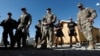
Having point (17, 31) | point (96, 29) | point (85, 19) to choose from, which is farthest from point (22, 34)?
point (96, 29)

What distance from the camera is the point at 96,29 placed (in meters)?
22.8

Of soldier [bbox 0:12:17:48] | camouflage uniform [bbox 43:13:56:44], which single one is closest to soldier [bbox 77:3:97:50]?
camouflage uniform [bbox 43:13:56:44]

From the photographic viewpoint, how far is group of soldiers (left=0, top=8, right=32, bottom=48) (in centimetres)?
1008

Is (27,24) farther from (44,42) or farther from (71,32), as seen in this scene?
(71,32)

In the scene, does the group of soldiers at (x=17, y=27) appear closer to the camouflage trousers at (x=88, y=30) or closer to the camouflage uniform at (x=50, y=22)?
the camouflage uniform at (x=50, y=22)

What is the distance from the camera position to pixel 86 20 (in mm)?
9539

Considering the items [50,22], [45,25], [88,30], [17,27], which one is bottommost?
[88,30]

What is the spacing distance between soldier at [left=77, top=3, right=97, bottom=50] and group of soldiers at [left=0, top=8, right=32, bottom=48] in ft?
7.00

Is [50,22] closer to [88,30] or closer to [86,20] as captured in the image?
[86,20]

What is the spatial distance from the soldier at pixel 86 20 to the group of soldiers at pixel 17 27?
2.13 m

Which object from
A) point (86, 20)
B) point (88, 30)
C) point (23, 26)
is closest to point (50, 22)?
point (23, 26)

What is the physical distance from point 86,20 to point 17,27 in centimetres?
299

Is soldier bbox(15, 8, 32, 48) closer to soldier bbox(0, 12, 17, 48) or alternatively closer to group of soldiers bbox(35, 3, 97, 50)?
soldier bbox(0, 12, 17, 48)

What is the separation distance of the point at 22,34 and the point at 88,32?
2700 mm
